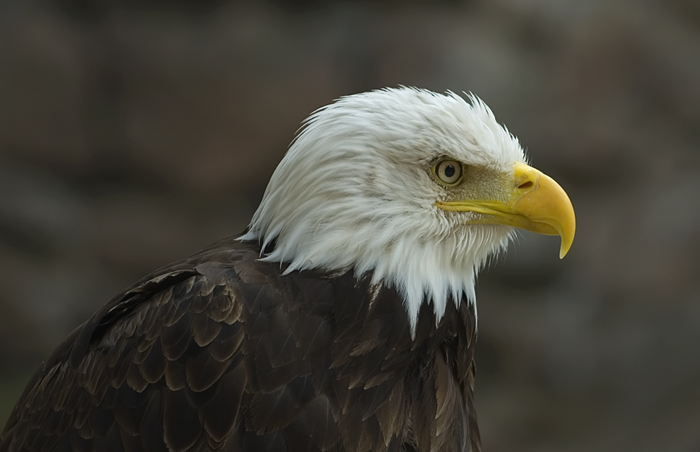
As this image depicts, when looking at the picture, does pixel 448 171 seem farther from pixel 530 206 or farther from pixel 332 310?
pixel 332 310

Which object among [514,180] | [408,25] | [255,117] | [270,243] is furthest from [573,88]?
[270,243]

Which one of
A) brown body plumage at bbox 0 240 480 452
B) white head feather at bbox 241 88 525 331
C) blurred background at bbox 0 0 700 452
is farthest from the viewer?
blurred background at bbox 0 0 700 452

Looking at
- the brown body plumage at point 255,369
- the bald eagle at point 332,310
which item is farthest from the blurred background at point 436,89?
the brown body plumage at point 255,369

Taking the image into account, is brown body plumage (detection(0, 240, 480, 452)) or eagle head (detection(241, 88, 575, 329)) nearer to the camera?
brown body plumage (detection(0, 240, 480, 452))

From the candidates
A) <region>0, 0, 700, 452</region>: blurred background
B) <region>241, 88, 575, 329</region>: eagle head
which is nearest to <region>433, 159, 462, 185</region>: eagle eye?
<region>241, 88, 575, 329</region>: eagle head

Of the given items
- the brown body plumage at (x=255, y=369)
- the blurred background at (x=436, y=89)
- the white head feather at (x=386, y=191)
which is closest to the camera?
the brown body plumage at (x=255, y=369)

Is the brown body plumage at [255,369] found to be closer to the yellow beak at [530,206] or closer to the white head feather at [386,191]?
the white head feather at [386,191]

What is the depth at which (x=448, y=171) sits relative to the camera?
218 centimetres

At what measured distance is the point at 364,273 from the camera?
2107 mm

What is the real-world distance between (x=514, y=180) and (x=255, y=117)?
7.72ft

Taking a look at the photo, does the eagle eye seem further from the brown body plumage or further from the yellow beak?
the brown body plumage

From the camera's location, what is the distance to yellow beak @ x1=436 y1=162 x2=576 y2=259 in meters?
2.18

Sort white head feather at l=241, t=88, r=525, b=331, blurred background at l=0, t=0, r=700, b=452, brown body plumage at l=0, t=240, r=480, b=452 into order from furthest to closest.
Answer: blurred background at l=0, t=0, r=700, b=452 < white head feather at l=241, t=88, r=525, b=331 < brown body plumage at l=0, t=240, r=480, b=452

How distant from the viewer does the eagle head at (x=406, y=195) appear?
2105 millimetres
